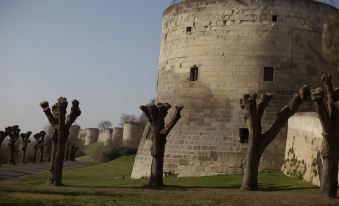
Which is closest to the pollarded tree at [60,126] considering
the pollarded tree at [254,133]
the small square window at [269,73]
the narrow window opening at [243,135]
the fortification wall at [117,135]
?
the pollarded tree at [254,133]

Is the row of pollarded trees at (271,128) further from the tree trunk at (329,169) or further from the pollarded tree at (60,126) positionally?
the pollarded tree at (60,126)

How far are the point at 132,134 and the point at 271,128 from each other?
130 ft

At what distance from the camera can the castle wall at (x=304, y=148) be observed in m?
12.6

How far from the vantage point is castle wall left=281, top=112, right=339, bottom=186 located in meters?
12.6

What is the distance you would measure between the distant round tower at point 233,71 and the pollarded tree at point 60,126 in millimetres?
4269

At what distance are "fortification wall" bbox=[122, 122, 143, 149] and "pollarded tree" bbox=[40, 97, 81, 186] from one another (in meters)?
35.8

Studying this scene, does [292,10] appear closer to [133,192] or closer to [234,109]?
[234,109]

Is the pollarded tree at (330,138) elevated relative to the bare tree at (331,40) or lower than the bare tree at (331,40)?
lower

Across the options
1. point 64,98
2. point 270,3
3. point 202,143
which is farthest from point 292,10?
point 64,98

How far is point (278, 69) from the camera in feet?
53.8

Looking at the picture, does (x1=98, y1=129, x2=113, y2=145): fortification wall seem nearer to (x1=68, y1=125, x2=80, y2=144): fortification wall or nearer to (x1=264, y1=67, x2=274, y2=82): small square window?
(x1=68, y1=125, x2=80, y2=144): fortification wall

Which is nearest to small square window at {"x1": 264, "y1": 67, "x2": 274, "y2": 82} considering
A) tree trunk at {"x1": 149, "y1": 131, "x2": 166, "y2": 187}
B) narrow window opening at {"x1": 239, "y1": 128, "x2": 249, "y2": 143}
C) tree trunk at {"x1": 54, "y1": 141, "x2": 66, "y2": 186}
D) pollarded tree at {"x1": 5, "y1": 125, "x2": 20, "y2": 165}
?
narrow window opening at {"x1": 239, "y1": 128, "x2": 249, "y2": 143}

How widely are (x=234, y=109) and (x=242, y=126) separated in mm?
699

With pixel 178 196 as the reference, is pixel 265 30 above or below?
above
